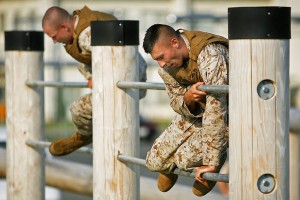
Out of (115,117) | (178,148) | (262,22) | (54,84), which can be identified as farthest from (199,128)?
(54,84)

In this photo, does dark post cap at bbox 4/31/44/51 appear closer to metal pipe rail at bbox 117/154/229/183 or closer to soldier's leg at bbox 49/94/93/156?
soldier's leg at bbox 49/94/93/156

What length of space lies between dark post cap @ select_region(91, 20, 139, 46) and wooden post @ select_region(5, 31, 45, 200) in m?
1.16

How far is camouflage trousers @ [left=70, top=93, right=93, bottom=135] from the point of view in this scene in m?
5.66

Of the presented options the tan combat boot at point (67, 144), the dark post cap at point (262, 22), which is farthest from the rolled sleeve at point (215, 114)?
the tan combat boot at point (67, 144)

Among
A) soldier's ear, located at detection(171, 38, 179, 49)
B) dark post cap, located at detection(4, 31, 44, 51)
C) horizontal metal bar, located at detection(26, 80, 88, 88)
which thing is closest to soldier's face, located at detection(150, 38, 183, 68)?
soldier's ear, located at detection(171, 38, 179, 49)

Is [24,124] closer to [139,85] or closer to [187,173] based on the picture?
[139,85]

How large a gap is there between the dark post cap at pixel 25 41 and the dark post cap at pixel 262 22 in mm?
2487

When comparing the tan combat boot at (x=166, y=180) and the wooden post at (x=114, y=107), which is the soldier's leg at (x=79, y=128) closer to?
the wooden post at (x=114, y=107)

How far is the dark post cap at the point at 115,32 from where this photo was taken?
4742mm

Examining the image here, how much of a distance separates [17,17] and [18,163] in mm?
23884

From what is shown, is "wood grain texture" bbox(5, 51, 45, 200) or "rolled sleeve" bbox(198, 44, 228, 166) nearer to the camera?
"rolled sleeve" bbox(198, 44, 228, 166)

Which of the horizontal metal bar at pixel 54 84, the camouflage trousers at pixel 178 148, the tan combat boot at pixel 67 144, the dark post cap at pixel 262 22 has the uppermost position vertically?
the dark post cap at pixel 262 22

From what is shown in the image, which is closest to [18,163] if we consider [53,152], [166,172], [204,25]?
[53,152]

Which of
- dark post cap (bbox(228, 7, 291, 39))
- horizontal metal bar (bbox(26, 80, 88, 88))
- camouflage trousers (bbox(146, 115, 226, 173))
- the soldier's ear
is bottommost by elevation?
camouflage trousers (bbox(146, 115, 226, 173))
